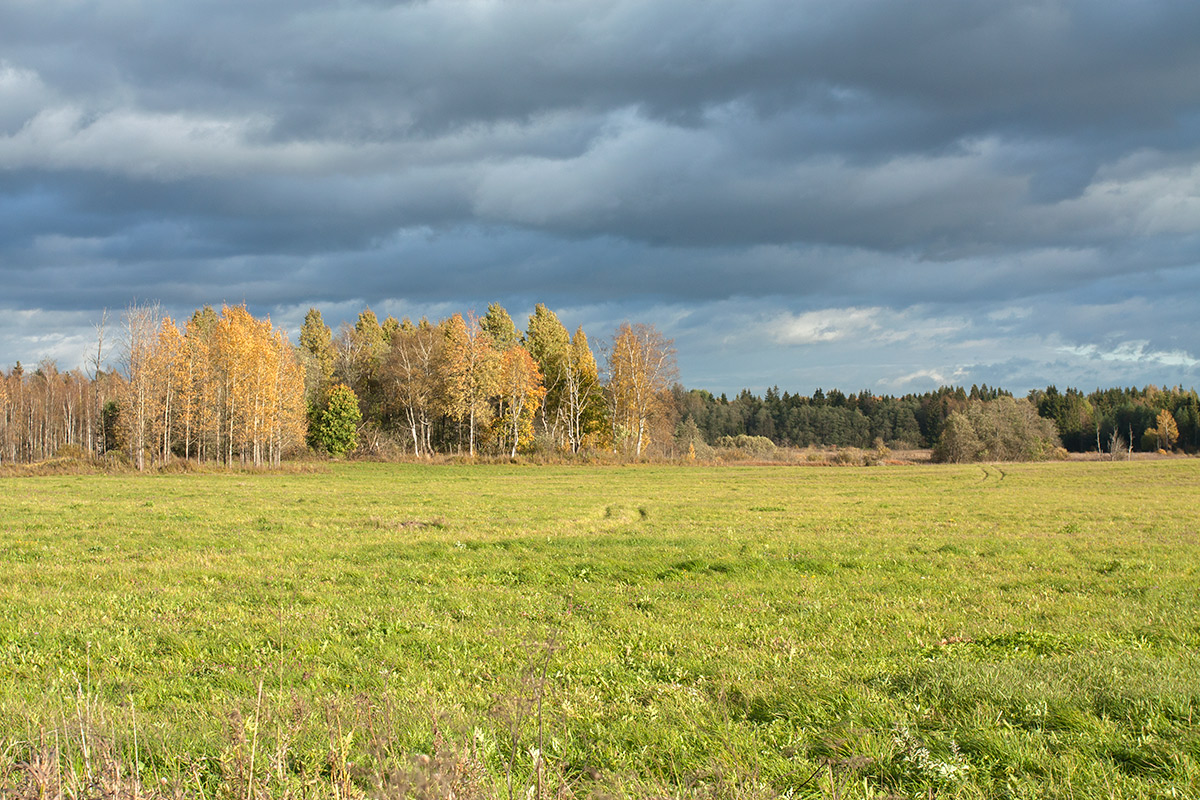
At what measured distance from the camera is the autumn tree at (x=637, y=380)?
75125 mm

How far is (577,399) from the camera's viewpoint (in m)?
82.9

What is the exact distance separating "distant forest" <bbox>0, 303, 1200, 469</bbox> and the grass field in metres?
44.1

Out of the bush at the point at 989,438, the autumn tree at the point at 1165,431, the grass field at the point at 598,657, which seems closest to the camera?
the grass field at the point at 598,657

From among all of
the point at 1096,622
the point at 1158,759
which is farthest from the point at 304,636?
the point at 1096,622

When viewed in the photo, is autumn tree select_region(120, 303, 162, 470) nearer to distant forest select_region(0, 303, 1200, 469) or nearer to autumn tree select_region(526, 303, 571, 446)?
distant forest select_region(0, 303, 1200, 469)

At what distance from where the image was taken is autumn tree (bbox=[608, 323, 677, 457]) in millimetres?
75125

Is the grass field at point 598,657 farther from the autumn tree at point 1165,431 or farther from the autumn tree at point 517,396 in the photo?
the autumn tree at point 1165,431

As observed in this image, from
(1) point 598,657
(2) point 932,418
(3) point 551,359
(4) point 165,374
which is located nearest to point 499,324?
(3) point 551,359

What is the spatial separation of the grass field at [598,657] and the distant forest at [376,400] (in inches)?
1738

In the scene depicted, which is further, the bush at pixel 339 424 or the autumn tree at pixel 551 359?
the autumn tree at pixel 551 359

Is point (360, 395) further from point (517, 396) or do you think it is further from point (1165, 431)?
point (1165, 431)

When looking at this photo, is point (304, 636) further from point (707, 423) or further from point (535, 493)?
point (707, 423)

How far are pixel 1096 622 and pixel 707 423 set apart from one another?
168m

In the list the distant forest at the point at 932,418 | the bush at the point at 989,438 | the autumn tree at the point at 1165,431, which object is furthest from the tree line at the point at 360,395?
the autumn tree at the point at 1165,431
